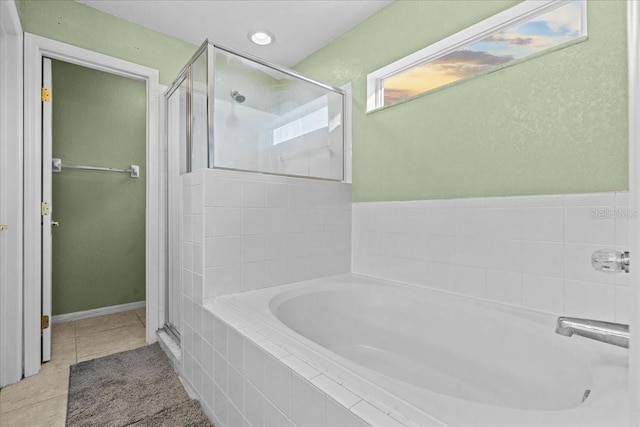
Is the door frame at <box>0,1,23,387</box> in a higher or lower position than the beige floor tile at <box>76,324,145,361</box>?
higher

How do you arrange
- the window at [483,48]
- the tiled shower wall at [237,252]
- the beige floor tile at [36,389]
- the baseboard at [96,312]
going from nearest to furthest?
1. the tiled shower wall at [237,252]
2. the window at [483,48]
3. the beige floor tile at [36,389]
4. the baseboard at [96,312]

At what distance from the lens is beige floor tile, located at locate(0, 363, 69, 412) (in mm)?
1568

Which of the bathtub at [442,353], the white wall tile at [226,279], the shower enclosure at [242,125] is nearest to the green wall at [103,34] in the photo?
the shower enclosure at [242,125]

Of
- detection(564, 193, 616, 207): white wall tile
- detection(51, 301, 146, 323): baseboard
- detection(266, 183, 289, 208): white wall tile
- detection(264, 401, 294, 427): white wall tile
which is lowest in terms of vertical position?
detection(51, 301, 146, 323): baseboard

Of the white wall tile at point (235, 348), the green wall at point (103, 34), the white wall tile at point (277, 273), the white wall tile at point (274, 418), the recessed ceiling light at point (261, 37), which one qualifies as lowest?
the white wall tile at point (274, 418)

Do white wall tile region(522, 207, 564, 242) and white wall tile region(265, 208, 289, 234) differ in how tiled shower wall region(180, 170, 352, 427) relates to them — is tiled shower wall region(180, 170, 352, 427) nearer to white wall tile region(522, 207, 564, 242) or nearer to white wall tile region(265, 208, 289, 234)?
white wall tile region(265, 208, 289, 234)

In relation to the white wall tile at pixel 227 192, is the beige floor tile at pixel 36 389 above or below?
below

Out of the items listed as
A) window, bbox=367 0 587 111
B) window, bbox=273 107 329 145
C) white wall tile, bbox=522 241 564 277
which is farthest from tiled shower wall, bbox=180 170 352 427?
white wall tile, bbox=522 241 564 277

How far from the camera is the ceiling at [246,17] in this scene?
205cm

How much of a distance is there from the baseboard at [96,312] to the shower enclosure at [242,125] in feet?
3.65

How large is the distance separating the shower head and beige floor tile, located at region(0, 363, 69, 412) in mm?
1812

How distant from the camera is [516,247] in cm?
145

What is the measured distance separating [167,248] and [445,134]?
199cm

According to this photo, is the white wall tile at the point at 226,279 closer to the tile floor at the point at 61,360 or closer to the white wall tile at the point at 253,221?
the white wall tile at the point at 253,221
